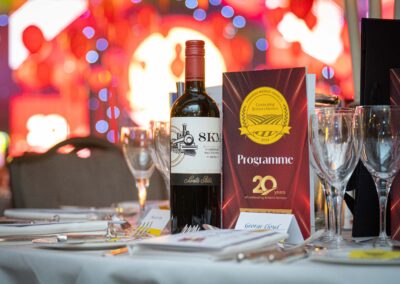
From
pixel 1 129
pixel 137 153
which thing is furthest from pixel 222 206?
pixel 1 129

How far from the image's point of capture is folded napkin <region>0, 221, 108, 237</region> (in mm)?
1148

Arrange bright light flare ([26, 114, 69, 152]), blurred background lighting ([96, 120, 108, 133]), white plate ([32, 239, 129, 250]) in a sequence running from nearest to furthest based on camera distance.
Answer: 1. white plate ([32, 239, 129, 250])
2. bright light flare ([26, 114, 69, 152])
3. blurred background lighting ([96, 120, 108, 133])

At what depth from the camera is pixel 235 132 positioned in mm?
1154

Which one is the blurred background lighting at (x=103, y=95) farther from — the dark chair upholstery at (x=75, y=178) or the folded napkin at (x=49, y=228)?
the folded napkin at (x=49, y=228)

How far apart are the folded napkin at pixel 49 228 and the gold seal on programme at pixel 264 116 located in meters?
0.29

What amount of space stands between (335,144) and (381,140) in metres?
0.06

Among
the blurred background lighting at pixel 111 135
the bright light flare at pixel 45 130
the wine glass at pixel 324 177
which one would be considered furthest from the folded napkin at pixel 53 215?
the blurred background lighting at pixel 111 135

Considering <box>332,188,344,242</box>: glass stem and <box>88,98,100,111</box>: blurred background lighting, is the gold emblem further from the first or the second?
<box>88,98,100,111</box>: blurred background lighting

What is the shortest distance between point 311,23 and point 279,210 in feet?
13.5

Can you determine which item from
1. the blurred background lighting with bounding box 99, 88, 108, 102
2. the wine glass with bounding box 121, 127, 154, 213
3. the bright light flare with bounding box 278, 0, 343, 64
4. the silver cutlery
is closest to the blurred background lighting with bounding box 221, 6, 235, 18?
the bright light flare with bounding box 278, 0, 343, 64

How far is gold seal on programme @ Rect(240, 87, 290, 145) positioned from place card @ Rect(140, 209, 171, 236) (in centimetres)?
22

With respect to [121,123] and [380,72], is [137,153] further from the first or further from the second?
[121,123]

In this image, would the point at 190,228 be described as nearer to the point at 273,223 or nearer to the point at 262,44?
the point at 273,223

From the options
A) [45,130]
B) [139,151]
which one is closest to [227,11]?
[45,130]
